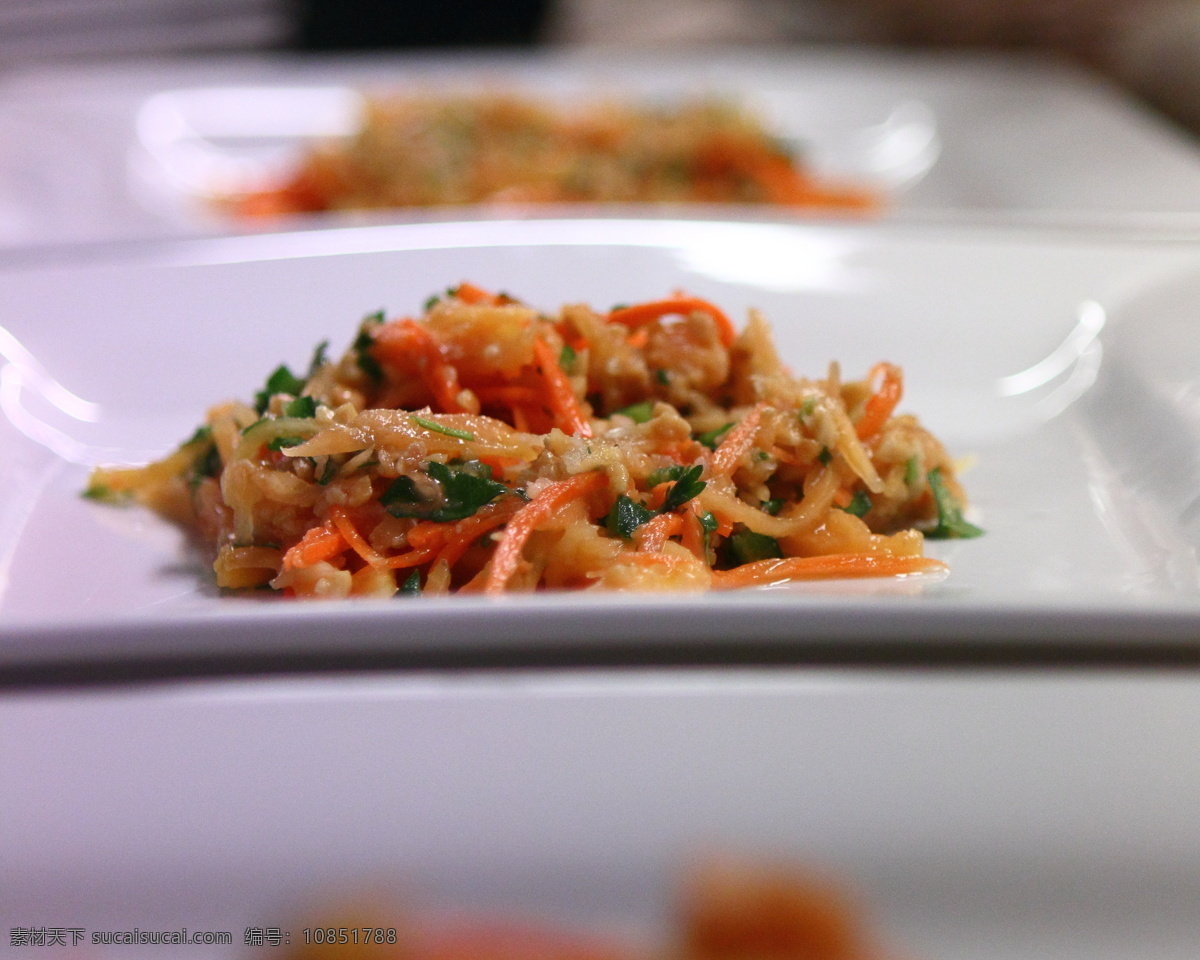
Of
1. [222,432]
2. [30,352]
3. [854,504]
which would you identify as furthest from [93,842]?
[30,352]

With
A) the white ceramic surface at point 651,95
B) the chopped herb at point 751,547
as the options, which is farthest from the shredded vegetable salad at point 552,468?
the white ceramic surface at point 651,95

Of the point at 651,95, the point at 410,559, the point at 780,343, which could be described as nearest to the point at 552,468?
the point at 410,559

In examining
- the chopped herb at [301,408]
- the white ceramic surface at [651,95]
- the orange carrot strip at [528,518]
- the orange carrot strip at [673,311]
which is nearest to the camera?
the orange carrot strip at [528,518]

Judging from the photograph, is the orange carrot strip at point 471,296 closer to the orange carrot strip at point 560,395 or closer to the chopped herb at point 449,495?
the orange carrot strip at point 560,395

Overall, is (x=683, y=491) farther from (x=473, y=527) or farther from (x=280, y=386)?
(x=280, y=386)

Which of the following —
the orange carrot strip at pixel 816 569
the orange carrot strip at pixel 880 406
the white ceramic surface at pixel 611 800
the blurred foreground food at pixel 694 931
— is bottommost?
the blurred foreground food at pixel 694 931

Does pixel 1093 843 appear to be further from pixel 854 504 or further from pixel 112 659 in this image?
pixel 112 659

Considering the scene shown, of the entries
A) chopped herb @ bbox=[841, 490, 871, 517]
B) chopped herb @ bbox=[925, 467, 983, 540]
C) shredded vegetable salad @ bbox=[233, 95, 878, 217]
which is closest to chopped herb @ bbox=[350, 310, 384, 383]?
chopped herb @ bbox=[841, 490, 871, 517]
